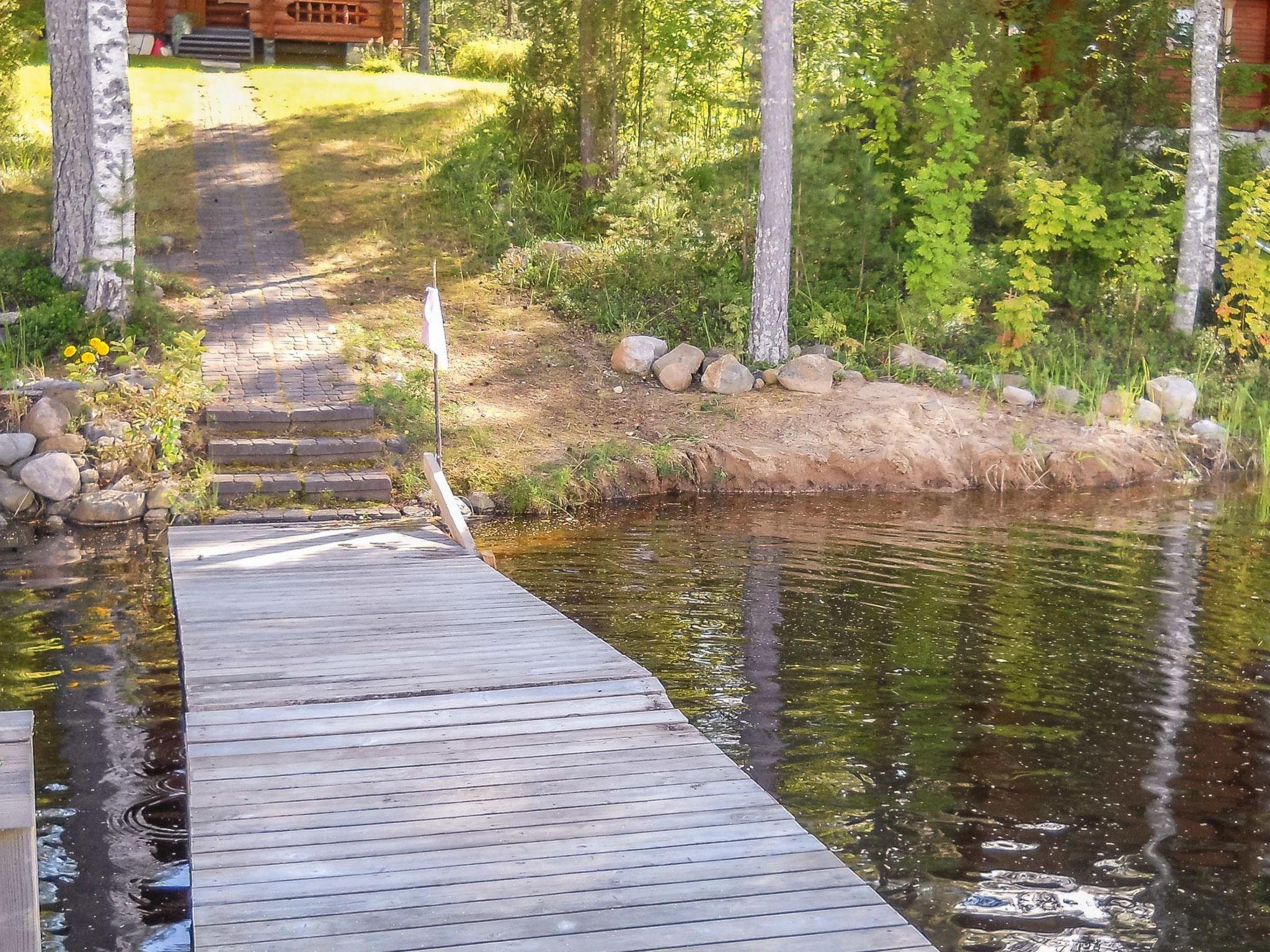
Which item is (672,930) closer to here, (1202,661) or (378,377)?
(1202,661)

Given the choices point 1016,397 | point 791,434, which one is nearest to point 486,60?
point 1016,397

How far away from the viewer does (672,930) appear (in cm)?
392

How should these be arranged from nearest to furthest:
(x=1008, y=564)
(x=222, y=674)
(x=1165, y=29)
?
(x=222, y=674), (x=1008, y=564), (x=1165, y=29)

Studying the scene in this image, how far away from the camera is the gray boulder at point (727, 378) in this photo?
14422 mm

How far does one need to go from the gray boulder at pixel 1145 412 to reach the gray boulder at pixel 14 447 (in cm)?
1089

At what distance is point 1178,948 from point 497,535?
287 inches

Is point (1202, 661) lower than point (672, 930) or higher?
lower

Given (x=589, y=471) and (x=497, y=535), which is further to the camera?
(x=589, y=471)

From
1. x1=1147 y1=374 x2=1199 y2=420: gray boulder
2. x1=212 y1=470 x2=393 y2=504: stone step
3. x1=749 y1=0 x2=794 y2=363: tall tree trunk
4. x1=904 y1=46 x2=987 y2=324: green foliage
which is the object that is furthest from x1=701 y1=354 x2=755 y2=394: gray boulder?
x1=1147 y1=374 x2=1199 y2=420: gray boulder

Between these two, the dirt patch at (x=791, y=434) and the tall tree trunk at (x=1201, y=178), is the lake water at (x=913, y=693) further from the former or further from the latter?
the tall tree trunk at (x=1201, y=178)

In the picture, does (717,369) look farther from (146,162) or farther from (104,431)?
(146,162)

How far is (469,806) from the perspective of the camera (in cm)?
483

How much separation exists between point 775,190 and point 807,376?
78.3 inches

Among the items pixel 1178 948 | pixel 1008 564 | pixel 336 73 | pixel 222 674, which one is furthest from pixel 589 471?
pixel 336 73
